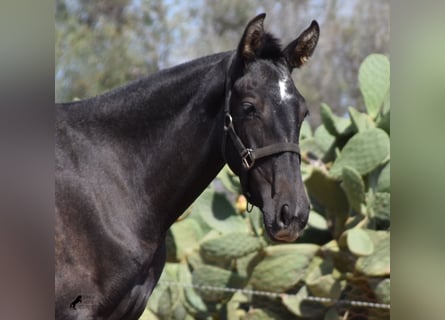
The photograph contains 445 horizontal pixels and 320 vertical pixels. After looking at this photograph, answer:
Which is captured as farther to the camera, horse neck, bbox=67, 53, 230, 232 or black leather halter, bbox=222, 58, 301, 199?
horse neck, bbox=67, 53, 230, 232

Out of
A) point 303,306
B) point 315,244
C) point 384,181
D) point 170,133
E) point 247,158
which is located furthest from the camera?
point 315,244

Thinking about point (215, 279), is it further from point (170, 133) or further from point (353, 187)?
point (170, 133)

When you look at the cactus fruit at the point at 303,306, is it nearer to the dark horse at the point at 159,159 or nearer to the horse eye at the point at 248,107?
the dark horse at the point at 159,159

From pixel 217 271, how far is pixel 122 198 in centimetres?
201

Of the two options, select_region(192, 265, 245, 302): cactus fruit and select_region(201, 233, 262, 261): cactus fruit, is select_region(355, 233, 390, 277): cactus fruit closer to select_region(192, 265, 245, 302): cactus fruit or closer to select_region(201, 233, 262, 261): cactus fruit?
select_region(201, 233, 262, 261): cactus fruit

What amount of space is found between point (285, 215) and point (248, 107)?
14.7 inches

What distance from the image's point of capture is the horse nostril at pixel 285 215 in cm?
212

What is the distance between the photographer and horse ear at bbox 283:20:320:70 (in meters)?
2.39

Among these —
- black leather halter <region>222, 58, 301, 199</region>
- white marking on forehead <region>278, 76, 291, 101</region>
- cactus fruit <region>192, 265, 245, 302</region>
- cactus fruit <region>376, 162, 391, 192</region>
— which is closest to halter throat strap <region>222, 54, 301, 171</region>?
black leather halter <region>222, 58, 301, 199</region>

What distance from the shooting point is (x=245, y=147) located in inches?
88.6

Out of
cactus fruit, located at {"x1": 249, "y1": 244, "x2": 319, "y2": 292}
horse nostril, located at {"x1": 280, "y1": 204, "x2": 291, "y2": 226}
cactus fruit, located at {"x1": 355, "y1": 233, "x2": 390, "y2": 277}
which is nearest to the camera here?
horse nostril, located at {"x1": 280, "y1": 204, "x2": 291, "y2": 226}

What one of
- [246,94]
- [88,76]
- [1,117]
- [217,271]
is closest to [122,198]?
[246,94]

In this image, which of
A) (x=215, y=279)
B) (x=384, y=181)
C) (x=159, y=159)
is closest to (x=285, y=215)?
(x=159, y=159)

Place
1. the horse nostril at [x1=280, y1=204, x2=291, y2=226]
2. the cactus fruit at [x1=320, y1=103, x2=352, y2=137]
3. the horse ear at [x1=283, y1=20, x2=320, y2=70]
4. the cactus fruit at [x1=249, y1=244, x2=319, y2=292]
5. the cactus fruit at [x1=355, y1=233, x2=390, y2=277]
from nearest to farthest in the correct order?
the horse nostril at [x1=280, y1=204, x2=291, y2=226], the horse ear at [x1=283, y1=20, x2=320, y2=70], the cactus fruit at [x1=355, y1=233, x2=390, y2=277], the cactus fruit at [x1=249, y1=244, x2=319, y2=292], the cactus fruit at [x1=320, y1=103, x2=352, y2=137]
